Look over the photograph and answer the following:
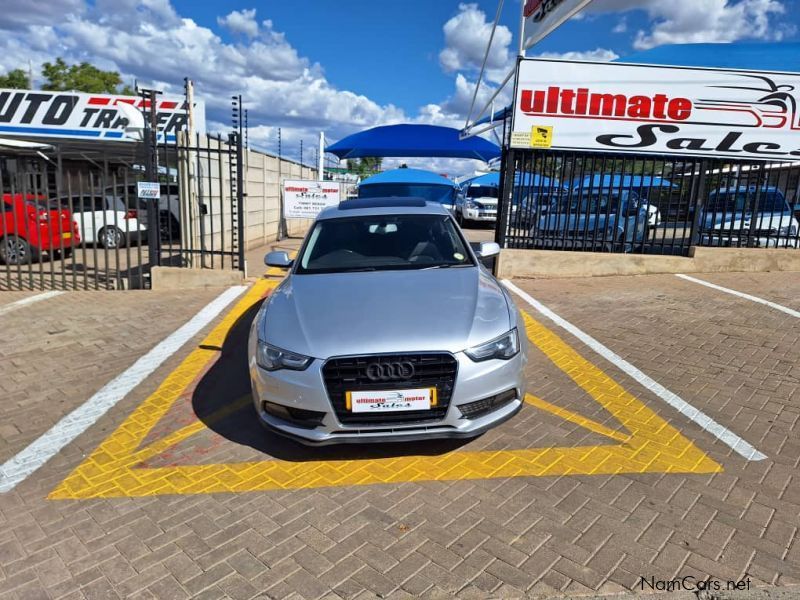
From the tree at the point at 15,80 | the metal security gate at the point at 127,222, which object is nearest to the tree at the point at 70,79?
the tree at the point at 15,80

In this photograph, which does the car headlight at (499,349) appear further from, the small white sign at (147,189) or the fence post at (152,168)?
the fence post at (152,168)

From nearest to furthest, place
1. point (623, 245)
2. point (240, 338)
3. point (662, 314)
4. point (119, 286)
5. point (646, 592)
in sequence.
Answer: point (646, 592) → point (240, 338) → point (662, 314) → point (119, 286) → point (623, 245)

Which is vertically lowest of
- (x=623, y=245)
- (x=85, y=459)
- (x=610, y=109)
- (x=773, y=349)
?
(x=85, y=459)

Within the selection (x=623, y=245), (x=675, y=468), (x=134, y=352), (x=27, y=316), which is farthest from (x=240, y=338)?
(x=623, y=245)

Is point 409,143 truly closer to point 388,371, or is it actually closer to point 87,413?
point 87,413

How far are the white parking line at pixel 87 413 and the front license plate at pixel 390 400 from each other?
2.13m

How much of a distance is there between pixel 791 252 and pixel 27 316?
12193 millimetres

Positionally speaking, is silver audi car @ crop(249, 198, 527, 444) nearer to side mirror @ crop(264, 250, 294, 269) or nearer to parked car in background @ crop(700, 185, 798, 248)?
side mirror @ crop(264, 250, 294, 269)

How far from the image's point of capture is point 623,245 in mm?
9750

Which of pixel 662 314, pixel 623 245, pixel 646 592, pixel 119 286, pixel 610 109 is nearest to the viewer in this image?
pixel 646 592

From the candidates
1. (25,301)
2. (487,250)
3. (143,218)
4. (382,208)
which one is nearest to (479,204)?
(143,218)

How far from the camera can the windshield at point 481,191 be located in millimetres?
22795

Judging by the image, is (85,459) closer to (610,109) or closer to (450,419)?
(450,419)

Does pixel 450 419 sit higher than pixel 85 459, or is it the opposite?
pixel 450 419
